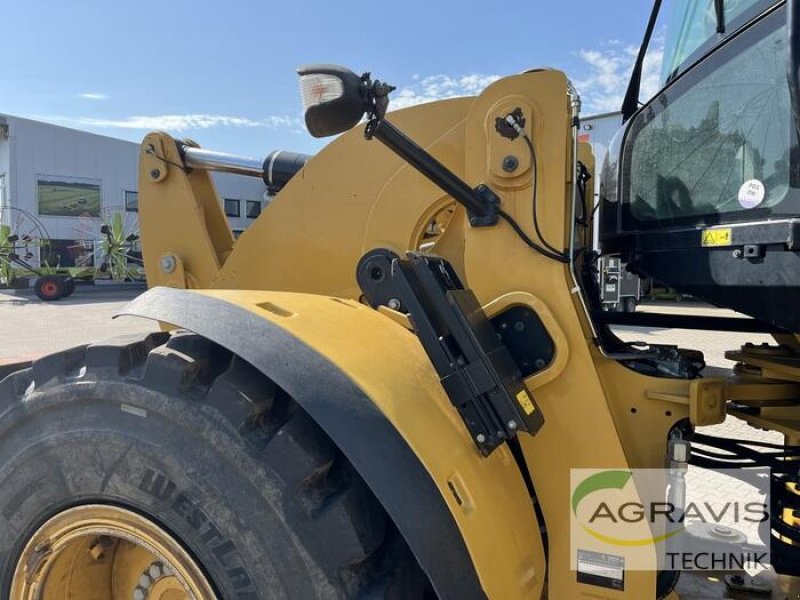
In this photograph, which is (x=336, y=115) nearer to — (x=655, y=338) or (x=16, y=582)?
(x=16, y=582)

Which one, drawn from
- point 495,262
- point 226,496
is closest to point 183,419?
point 226,496

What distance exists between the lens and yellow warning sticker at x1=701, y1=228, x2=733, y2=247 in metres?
A: 1.72

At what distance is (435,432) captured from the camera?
1590mm

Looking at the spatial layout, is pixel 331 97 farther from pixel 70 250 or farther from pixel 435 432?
pixel 70 250

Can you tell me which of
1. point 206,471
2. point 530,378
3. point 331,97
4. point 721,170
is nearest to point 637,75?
point 721,170

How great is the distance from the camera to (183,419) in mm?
1645

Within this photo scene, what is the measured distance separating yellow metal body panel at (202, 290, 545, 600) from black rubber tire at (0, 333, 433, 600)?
185 millimetres

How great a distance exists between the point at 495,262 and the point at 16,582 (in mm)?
1707

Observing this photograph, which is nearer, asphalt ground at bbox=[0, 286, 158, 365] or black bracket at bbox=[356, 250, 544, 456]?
black bracket at bbox=[356, 250, 544, 456]

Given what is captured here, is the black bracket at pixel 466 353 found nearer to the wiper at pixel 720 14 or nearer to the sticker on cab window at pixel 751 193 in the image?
the sticker on cab window at pixel 751 193

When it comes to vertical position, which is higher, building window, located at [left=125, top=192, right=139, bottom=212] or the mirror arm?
building window, located at [left=125, top=192, right=139, bottom=212]

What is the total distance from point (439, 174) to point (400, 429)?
73 centimetres

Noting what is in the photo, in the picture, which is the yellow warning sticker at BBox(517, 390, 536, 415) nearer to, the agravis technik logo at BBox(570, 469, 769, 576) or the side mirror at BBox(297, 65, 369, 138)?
the agravis technik logo at BBox(570, 469, 769, 576)

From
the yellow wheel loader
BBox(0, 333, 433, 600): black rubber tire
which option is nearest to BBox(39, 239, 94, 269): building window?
BBox(0, 333, 433, 600): black rubber tire
